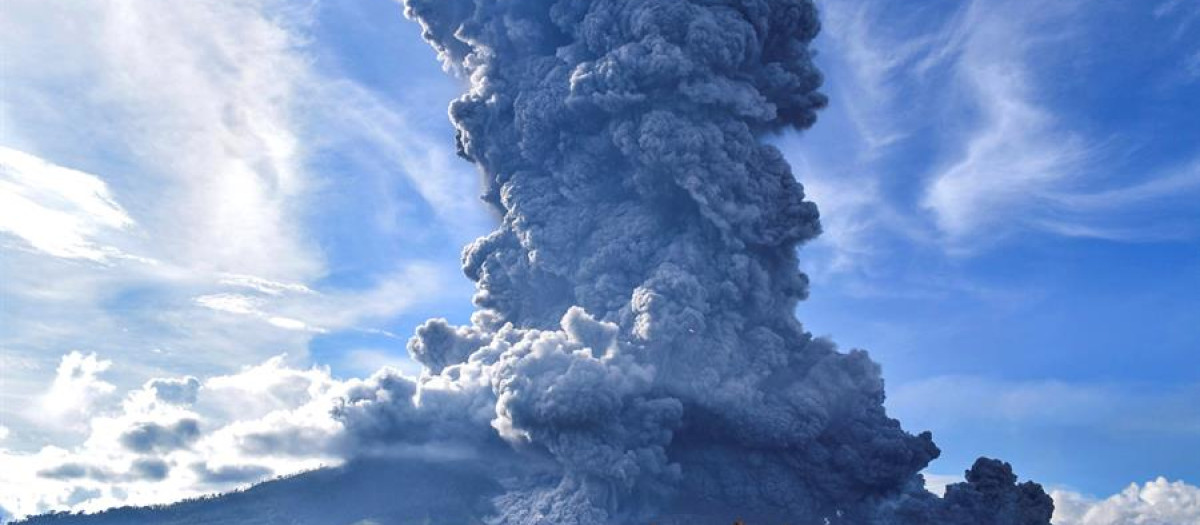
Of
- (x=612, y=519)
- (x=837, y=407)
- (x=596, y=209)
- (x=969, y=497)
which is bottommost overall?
(x=612, y=519)

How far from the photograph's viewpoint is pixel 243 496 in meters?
130

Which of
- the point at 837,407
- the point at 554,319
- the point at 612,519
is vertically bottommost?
the point at 612,519

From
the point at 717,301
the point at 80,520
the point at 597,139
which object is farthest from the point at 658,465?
the point at 80,520

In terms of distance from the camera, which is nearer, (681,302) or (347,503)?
(681,302)

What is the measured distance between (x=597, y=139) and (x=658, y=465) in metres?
30.7

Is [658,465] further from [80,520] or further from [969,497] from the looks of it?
[80,520]

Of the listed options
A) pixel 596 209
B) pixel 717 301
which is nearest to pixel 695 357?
pixel 717 301

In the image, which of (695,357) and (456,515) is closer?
(695,357)

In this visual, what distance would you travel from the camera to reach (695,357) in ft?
268

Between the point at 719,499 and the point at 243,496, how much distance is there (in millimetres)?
73731

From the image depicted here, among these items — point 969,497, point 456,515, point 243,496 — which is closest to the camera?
point 969,497

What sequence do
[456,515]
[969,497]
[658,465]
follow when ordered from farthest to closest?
[456,515], [969,497], [658,465]

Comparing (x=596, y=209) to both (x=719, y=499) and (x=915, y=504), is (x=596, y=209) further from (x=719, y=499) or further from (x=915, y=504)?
(x=915, y=504)

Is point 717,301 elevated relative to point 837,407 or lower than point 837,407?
elevated
